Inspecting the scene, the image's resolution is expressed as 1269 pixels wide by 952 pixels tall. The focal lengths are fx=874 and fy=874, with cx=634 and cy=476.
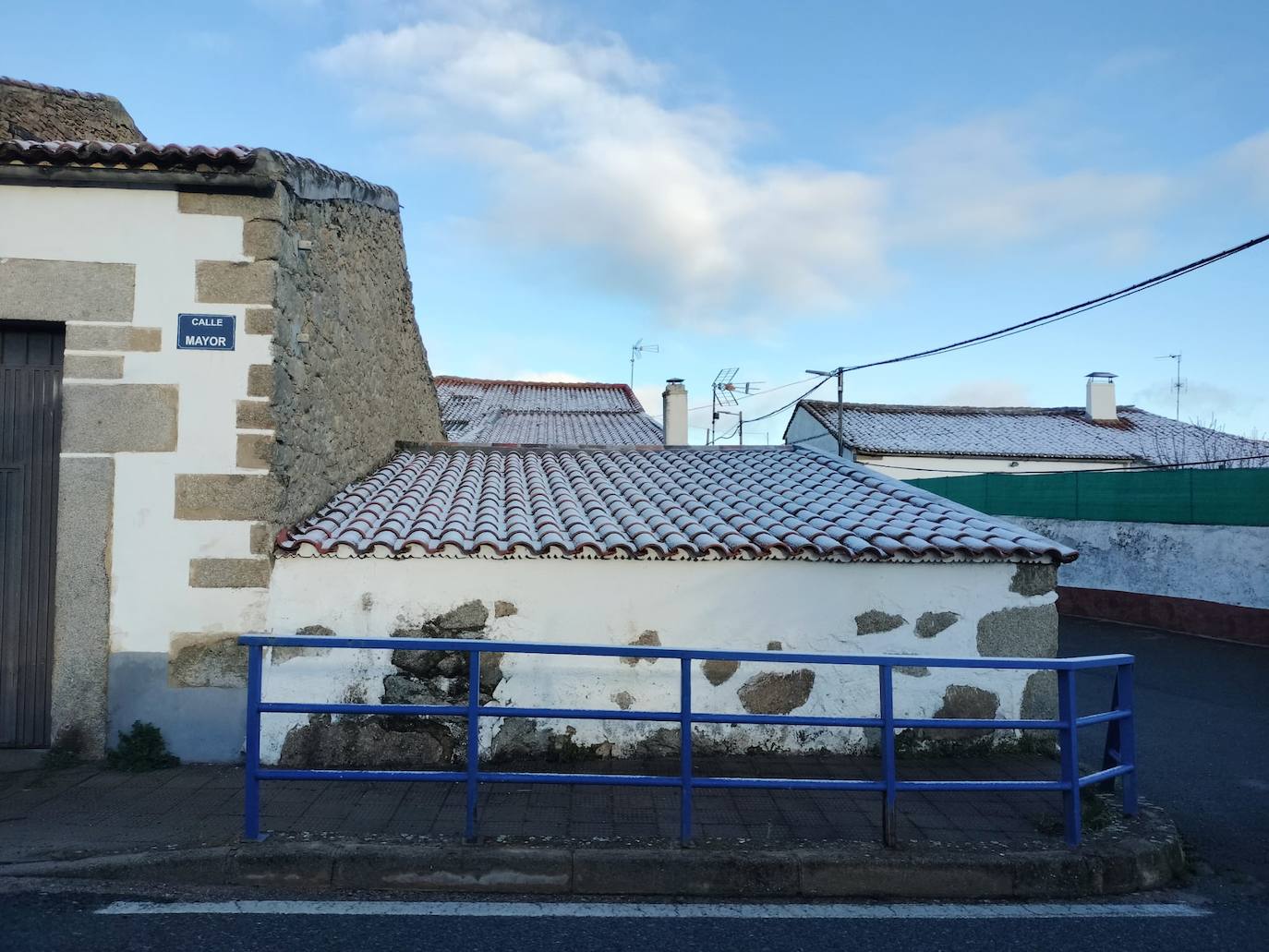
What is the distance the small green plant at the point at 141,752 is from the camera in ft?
18.2

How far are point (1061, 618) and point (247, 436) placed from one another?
1439cm

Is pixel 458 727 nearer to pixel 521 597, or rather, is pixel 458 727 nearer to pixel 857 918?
pixel 521 597

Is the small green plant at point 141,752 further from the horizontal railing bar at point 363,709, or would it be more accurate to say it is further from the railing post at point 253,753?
the horizontal railing bar at point 363,709

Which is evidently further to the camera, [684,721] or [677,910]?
[684,721]

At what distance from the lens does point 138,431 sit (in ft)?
19.1

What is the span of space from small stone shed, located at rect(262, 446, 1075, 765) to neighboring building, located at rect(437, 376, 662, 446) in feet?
41.5

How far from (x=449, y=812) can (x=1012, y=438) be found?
25440 millimetres

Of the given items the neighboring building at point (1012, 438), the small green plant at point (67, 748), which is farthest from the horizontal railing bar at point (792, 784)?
the neighboring building at point (1012, 438)

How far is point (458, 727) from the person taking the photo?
582 cm

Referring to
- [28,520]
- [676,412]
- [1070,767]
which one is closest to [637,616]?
[1070,767]

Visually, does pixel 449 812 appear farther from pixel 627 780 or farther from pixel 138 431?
pixel 138 431

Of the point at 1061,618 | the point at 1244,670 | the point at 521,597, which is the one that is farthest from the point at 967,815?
the point at 1061,618

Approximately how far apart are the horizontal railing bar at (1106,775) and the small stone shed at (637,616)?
146cm

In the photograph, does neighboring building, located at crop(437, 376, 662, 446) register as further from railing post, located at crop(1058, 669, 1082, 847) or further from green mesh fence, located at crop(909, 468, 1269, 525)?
Result: railing post, located at crop(1058, 669, 1082, 847)
